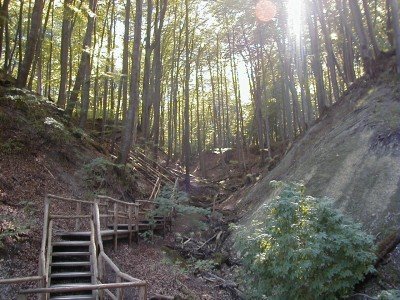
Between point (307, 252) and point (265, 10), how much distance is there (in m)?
19.6

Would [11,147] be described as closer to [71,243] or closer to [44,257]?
[71,243]

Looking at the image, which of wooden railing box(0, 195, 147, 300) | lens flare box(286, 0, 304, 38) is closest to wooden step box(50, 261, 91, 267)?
wooden railing box(0, 195, 147, 300)

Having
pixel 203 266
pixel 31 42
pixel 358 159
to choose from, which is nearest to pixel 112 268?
pixel 203 266

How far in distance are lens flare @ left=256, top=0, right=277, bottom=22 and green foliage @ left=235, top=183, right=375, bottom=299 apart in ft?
57.0

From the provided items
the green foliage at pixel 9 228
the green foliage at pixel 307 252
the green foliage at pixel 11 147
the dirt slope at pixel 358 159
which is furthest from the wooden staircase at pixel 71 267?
the dirt slope at pixel 358 159

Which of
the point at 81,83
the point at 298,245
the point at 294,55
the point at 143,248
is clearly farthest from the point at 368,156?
the point at 294,55

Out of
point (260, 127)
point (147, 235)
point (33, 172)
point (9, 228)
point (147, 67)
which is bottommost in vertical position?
point (147, 235)

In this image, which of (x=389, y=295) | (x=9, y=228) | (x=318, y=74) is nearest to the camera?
(x=389, y=295)

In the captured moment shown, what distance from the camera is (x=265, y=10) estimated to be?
75.6ft

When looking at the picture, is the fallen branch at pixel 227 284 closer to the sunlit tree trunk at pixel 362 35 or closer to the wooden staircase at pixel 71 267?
the wooden staircase at pixel 71 267

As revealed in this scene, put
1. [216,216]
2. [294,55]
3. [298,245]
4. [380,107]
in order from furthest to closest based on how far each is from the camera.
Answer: [294,55]
[216,216]
[380,107]
[298,245]

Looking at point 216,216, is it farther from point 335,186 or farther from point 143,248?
point 335,186

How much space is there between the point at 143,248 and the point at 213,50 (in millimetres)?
24443

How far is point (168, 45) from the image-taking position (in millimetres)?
31391
